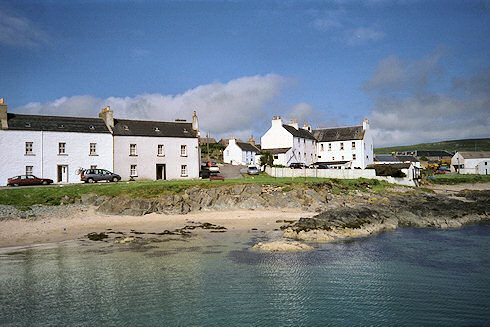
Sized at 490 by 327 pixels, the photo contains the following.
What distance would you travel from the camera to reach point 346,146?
83375 millimetres

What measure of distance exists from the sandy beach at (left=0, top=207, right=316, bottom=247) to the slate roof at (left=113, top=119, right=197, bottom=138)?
21119mm

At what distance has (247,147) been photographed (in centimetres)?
9081

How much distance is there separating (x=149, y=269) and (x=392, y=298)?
11404 mm

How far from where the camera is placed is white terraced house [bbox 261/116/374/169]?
77375 mm

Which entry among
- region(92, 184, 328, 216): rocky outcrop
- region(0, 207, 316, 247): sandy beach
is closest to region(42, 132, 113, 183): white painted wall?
region(92, 184, 328, 216): rocky outcrop

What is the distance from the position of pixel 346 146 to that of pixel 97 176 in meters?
54.2

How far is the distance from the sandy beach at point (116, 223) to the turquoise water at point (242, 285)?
321cm

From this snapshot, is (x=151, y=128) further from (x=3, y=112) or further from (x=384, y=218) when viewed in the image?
(x=384, y=218)

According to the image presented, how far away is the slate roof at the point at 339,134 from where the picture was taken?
82938mm

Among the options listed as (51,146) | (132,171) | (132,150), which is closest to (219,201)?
(132,171)

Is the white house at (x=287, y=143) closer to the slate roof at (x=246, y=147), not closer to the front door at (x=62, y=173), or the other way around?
the slate roof at (x=246, y=147)

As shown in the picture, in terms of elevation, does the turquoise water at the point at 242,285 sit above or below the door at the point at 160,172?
below

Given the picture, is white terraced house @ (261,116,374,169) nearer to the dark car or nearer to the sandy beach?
the sandy beach

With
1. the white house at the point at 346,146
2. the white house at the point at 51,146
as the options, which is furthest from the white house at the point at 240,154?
the white house at the point at 51,146
